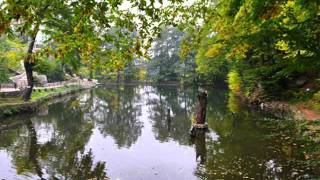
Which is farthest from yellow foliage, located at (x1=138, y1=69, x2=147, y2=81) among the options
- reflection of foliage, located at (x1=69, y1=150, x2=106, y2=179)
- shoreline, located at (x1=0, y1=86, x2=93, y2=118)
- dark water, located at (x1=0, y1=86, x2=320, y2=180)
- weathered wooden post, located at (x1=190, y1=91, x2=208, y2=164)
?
reflection of foliage, located at (x1=69, y1=150, x2=106, y2=179)

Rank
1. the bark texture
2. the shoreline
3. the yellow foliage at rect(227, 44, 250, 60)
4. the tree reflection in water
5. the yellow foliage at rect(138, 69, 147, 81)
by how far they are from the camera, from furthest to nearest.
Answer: the yellow foliage at rect(138, 69, 147, 81)
the shoreline
the bark texture
the tree reflection in water
the yellow foliage at rect(227, 44, 250, 60)

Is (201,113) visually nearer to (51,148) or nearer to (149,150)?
(149,150)

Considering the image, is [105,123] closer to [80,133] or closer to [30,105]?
[80,133]

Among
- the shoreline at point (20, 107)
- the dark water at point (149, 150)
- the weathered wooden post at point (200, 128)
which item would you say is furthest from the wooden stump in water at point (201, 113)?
the shoreline at point (20, 107)

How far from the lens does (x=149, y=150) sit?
17766mm

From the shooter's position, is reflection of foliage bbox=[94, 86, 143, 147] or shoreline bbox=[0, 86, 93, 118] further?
shoreline bbox=[0, 86, 93, 118]

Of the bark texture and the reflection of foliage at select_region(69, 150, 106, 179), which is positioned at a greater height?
the bark texture

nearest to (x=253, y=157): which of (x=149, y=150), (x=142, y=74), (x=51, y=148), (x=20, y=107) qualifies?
(x=149, y=150)

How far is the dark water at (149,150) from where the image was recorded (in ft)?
44.0

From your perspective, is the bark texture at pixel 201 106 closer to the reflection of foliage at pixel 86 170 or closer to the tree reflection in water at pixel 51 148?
the tree reflection in water at pixel 51 148

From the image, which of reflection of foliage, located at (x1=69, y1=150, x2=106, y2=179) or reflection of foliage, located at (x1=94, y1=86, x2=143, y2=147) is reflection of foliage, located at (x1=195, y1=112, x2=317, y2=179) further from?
reflection of foliage, located at (x1=94, y1=86, x2=143, y2=147)

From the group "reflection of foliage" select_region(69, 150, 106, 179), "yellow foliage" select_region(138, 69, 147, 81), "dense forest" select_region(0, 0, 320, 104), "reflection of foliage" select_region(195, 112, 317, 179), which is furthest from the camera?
"yellow foliage" select_region(138, 69, 147, 81)

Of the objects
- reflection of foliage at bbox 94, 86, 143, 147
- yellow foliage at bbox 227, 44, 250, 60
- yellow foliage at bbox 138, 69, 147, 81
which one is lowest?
reflection of foliage at bbox 94, 86, 143, 147

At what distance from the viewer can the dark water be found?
13422 millimetres
